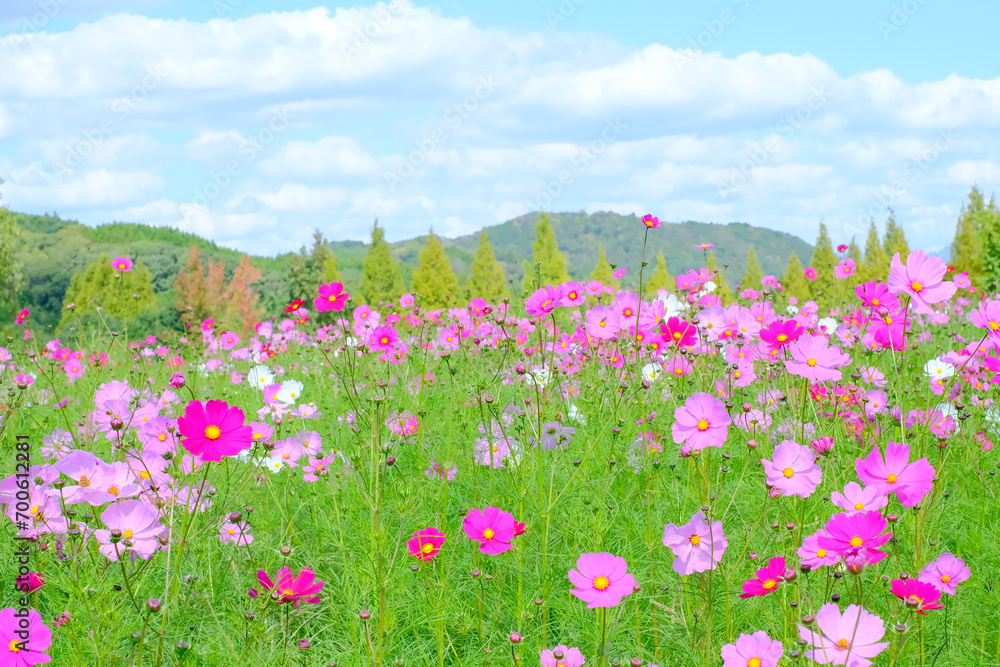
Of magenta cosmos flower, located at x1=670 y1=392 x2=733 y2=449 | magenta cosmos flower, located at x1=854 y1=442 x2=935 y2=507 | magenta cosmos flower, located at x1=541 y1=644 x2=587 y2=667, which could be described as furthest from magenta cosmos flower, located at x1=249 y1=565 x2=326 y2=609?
magenta cosmos flower, located at x1=854 y1=442 x2=935 y2=507

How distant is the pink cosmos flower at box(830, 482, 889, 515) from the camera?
145 centimetres

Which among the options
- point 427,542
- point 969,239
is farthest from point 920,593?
point 969,239

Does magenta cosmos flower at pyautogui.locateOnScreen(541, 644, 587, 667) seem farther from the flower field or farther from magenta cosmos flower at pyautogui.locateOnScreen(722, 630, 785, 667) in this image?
magenta cosmos flower at pyautogui.locateOnScreen(722, 630, 785, 667)

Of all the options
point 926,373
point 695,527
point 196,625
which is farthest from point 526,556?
point 926,373

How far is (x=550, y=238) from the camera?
24.4 meters

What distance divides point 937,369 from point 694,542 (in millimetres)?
2932

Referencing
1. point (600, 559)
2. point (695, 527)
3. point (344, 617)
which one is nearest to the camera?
point (600, 559)

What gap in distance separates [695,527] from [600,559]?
0.25 meters

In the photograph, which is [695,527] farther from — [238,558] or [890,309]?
[238,558]

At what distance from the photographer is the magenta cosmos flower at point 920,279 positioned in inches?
69.4

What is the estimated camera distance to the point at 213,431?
1.39m

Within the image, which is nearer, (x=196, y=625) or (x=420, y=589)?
(x=196, y=625)

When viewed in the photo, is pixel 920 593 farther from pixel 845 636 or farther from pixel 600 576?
pixel 600 576

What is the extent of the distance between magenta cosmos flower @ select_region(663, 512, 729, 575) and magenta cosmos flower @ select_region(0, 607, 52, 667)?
122 cm
